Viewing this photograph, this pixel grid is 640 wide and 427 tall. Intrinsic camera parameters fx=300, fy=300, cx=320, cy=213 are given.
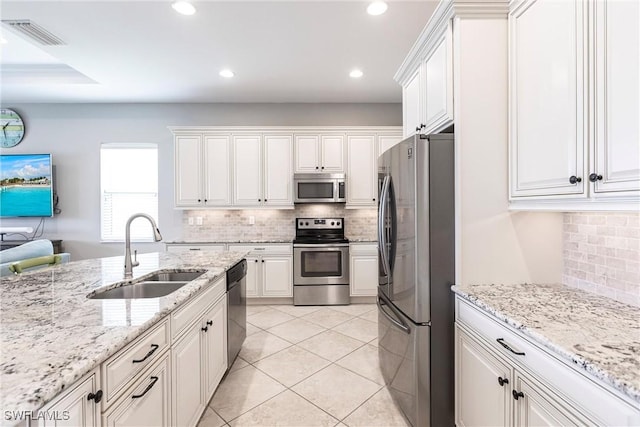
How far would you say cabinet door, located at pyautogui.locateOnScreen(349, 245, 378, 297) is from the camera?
4.16 meters

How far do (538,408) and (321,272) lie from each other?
3151 mm

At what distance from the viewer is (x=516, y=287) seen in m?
1.64

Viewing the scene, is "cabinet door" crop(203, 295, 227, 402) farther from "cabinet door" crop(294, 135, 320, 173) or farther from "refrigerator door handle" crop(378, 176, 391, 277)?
"cabinet door" crop(294, 135, 320, 173)

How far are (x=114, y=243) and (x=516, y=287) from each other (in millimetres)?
5206

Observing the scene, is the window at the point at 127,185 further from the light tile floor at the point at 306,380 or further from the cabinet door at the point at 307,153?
the light tile floor at the point at 306,380

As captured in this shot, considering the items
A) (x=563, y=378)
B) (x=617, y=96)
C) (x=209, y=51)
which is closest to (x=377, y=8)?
(x=209, y=51)

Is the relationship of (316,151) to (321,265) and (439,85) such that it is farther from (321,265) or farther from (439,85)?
(439,85)

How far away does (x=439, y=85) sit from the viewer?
6.27 ft

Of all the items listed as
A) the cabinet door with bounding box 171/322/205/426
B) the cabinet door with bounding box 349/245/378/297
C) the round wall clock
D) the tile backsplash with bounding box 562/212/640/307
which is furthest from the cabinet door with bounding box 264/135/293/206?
the round wall clock

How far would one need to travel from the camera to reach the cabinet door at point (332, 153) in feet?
14.1

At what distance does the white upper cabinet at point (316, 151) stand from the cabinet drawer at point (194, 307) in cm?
241

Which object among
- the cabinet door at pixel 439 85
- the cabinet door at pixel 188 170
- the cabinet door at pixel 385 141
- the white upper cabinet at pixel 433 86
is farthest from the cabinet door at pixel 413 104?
the cabinet door at pixel 188 170

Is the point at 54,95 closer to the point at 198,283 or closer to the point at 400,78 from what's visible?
the point at 198,283

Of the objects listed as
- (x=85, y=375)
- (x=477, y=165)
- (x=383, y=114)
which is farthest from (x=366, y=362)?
(x=383, y=114)
